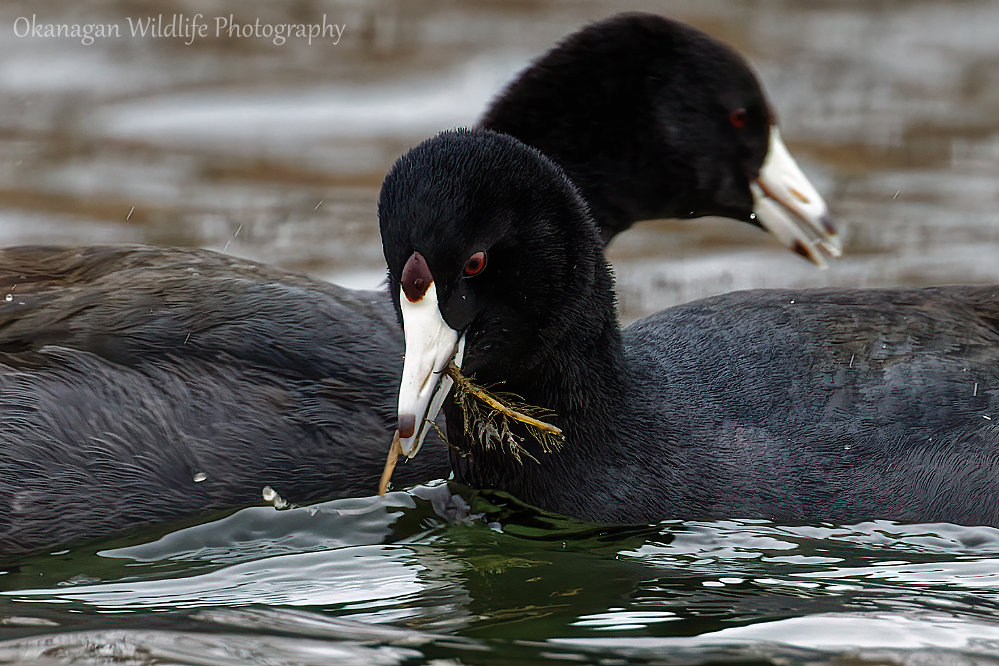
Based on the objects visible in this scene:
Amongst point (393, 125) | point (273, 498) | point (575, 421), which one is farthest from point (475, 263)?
point (393, 125)

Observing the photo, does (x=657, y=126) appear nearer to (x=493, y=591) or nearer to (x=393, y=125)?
(x=493, y=591)

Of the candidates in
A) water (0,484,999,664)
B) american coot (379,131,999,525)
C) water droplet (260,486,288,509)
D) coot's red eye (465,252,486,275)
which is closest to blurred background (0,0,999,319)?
american coot (379,131,999,525)

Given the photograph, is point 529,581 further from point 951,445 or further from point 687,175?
point 687,175

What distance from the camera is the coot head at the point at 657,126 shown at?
5.82 metres

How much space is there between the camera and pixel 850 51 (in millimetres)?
10305

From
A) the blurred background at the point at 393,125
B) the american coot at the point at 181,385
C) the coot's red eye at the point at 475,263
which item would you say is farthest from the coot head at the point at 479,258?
the blurred background at the point at 393,125

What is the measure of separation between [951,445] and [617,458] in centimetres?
90

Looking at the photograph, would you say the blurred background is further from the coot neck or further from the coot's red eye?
the coot's red eye

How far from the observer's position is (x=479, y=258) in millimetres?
A: 4105

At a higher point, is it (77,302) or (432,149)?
(432,149)

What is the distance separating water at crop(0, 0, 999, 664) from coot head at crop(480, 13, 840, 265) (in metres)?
1.35

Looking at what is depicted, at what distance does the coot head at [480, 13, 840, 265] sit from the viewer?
229 inches

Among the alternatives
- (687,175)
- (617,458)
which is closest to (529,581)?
(617,458)

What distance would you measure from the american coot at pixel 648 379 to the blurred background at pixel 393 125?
8.10 feet
